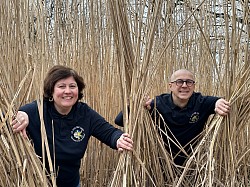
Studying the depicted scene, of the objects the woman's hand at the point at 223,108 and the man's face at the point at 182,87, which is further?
the man's face at the point at 182,87

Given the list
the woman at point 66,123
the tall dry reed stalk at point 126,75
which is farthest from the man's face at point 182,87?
the woman at point 66,123

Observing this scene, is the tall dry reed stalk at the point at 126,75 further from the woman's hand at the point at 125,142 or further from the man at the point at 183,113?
the man at the point at 183,113

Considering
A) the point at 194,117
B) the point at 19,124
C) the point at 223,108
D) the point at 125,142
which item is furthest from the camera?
the point at 194,117

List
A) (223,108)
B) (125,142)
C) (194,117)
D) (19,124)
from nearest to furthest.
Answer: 1. (19,124)
2. (125,142)
3. (223,108)
4. (194,117)

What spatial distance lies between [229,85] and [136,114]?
0.37 meters

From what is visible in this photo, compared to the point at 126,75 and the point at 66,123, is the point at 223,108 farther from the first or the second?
the point at 66,123

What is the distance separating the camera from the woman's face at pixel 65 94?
4.61 ft

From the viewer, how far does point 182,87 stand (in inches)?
68.2

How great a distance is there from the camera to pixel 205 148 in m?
1.52

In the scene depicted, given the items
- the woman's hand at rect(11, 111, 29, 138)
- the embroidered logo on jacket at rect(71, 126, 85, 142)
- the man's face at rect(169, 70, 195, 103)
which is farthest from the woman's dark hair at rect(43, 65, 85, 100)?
the man's face at rect(169, 70, 195, 103)

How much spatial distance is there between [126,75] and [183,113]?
50cm

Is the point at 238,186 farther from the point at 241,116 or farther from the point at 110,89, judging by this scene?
the point at 110,89

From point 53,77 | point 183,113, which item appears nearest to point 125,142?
point 53,77

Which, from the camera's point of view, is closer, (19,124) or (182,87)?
(19,124)
